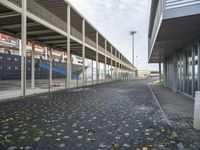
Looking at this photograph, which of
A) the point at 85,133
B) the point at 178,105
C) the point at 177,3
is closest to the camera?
the point at 85,133

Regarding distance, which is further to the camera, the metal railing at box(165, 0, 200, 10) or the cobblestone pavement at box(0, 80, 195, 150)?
the metal railing at box(165, 0, 200, 10)

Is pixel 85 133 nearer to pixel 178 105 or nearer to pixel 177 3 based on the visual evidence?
pixel 177 3

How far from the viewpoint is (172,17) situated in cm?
552

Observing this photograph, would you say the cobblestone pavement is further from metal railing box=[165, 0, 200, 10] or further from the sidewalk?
metal railing box=[165, 0, 200, 10]

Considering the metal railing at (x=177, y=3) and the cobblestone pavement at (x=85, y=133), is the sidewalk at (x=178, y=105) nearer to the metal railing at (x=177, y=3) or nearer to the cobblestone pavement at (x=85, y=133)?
the cobblestone pavement at (x=85, y=133)

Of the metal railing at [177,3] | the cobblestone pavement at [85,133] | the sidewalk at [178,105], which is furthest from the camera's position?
the sidewalk at [178,105]

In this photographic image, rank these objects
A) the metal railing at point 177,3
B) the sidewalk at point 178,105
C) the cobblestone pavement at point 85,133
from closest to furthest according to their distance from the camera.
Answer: the cobblestone pavement at point 85,133 → the metal railing at point 177,3 → the sidewalk at point 178,105

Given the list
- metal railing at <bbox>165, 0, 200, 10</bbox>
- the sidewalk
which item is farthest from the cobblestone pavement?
metal railing at <bbox>165, 0, 200, 10</bbox>

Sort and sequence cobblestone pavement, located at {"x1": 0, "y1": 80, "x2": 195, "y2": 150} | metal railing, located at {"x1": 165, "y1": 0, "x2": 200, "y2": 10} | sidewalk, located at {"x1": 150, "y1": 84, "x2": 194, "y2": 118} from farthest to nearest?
sidewalk, located at {"x1": 150, "y1": 84, "x2": 194, "y2": 118}
metal railing, located at {"x1": 165, "y1": 0, "x2": 200, "y2": 10}
cobblestone pavement, located at {"x1": 0, "y1": 80, "x2": 195, "y2": 150}

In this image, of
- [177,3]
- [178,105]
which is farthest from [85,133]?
[178,105]

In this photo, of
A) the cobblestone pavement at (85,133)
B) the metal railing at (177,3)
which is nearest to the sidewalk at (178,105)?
the cobblestone pavement at (85,133)

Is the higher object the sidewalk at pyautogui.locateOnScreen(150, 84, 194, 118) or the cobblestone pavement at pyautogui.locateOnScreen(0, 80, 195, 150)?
the cobblestone pavement at pyautogui.locateOnScreen(0, 80, 195, 150)

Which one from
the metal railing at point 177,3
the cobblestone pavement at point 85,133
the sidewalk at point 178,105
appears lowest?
the sidewalk at point 178,105

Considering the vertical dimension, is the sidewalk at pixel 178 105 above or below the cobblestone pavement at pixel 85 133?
below
